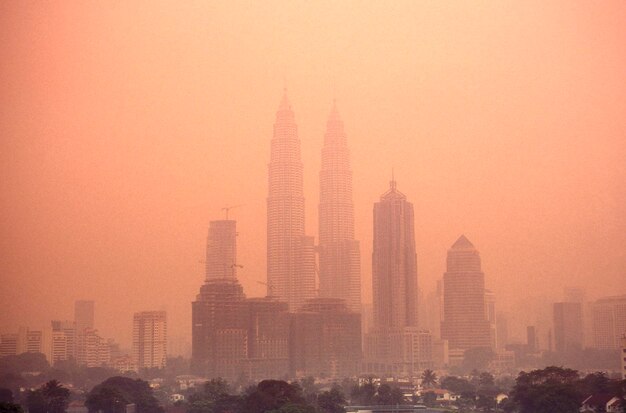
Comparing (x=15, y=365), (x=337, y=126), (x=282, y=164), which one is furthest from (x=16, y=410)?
(x=337, y=126)

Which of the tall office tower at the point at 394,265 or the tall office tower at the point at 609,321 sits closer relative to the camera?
the tall office tower at the point at 609,321

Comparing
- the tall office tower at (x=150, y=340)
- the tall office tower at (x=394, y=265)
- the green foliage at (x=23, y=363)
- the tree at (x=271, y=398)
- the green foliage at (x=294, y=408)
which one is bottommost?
the green foliage at (x=294, y=408)

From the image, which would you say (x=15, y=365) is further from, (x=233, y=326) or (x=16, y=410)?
(x=16, y=410)

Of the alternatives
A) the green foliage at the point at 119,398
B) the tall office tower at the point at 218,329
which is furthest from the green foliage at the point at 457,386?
the tall office tower at the point at 218,329

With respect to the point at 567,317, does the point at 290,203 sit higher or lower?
higher

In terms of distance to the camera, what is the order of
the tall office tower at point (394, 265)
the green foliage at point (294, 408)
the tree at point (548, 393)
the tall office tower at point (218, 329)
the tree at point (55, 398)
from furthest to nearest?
the tall office tower at point (394, 265)
the tall office tower at point (218, 329)
the tree at point (55, 398)
the tree at point (548, 393)
the green foliage at point (294, 408)

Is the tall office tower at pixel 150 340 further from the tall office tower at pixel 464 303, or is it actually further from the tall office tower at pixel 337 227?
the tall office tower at pixel 464 303
